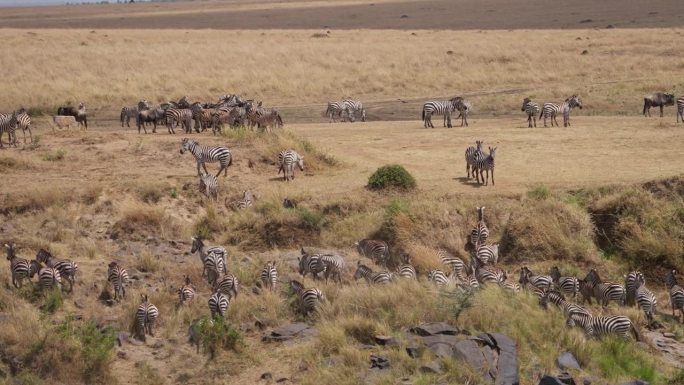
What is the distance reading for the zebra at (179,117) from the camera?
30938mm

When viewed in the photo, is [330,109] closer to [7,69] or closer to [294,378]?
[7,69]

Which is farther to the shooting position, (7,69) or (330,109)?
(7,69)

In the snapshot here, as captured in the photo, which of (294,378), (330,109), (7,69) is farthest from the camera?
(7,69)

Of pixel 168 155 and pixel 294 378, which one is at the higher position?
pixel 168 155

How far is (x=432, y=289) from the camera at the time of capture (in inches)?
661

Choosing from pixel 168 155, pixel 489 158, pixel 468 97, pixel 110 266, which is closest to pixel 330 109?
pixel 468 97

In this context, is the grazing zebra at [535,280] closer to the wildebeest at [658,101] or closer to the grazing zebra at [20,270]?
the grazing zebra at [20,270]

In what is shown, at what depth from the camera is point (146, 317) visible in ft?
54.0

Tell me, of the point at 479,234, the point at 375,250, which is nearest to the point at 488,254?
the point at 479,234

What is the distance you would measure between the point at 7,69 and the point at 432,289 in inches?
1455

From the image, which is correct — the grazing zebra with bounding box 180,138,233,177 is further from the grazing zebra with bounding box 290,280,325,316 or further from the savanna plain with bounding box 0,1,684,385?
the grazing zebra with bounding box 290,280,325,316

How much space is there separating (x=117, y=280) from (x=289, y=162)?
25.3 ft

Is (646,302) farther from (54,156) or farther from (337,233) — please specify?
(54,156)

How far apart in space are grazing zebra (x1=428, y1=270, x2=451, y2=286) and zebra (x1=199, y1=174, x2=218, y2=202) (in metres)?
6.69
